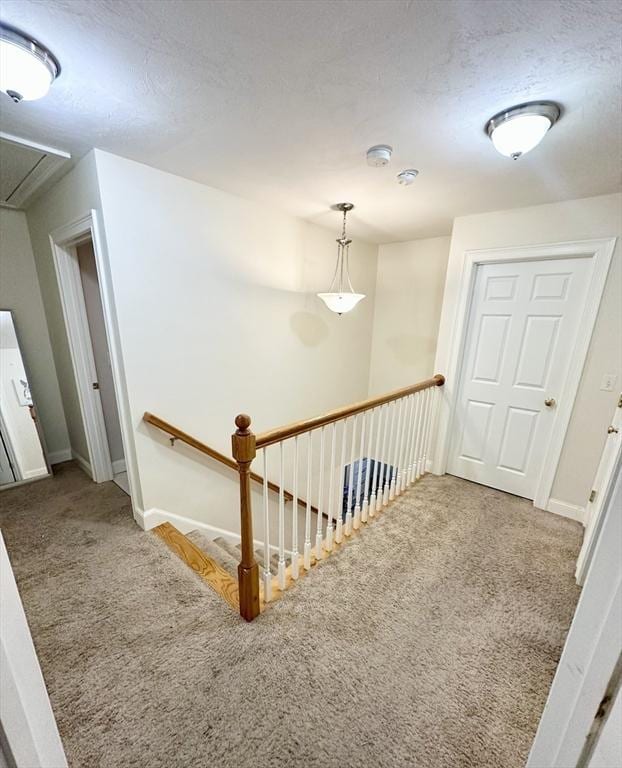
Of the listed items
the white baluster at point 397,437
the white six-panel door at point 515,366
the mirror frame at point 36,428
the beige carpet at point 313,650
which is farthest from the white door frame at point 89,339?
the white six-panel door at point 515,366

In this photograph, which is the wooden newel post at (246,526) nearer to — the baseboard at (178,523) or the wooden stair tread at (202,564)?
the wooden stair tread at (202,564)

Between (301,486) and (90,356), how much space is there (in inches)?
91.7

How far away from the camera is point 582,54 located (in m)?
1.01

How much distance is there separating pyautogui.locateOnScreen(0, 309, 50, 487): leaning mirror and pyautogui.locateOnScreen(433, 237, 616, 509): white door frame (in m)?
3.70

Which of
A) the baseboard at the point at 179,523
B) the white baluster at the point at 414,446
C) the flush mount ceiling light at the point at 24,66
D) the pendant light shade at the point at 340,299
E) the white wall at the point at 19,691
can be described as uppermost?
the flush mount ceiling light at the point at 24,66

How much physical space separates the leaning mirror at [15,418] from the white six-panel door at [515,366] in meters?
3.84

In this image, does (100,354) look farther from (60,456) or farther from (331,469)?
(331,469)

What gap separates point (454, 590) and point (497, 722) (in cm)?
59

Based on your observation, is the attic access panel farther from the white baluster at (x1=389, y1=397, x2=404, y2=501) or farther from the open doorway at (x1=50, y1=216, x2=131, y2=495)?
the white baluster at (x1=389, y1=397, x2=404, y2=501)

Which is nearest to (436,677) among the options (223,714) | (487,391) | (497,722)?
(497,722)

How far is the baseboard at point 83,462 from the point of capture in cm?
290

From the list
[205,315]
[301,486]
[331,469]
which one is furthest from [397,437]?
[205,315]

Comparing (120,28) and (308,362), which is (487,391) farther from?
(120,28)

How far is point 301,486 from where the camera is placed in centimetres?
345
